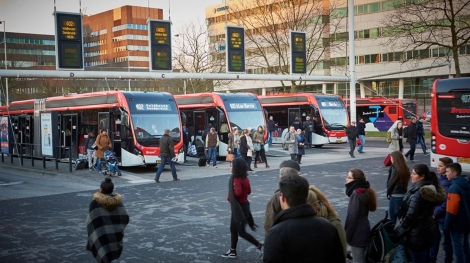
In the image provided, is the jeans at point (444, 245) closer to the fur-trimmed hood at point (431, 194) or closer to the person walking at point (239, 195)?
the fur-trimmed hood at point (431, 194)

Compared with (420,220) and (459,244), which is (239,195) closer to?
(420,220)

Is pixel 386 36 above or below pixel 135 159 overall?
above

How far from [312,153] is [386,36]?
3938 centimetres

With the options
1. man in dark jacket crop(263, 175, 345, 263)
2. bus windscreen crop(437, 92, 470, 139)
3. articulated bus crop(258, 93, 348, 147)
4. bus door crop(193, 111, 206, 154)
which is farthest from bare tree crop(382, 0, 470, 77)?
man in dark jacket crop(263, 175, 345, 263)

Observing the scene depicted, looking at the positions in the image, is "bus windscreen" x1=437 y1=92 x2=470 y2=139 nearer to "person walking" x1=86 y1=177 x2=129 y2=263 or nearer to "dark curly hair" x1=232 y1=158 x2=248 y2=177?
"dark curly hair" x1=232 y1=158 x2=248 y2=177

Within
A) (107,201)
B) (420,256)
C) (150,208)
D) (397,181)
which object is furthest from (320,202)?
(150,208)

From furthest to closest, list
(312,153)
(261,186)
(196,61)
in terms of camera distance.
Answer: (196,61)
(312,153)
(261,186)

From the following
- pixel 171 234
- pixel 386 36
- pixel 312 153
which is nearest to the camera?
pixel 171 234

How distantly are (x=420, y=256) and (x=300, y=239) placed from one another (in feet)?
10.9

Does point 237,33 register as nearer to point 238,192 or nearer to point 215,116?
point 215,116

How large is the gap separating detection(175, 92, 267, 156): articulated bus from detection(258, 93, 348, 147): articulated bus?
5708mm

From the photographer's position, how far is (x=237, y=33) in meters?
27.0

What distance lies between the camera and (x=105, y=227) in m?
6.28

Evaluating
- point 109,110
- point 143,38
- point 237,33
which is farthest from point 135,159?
point 143,38
